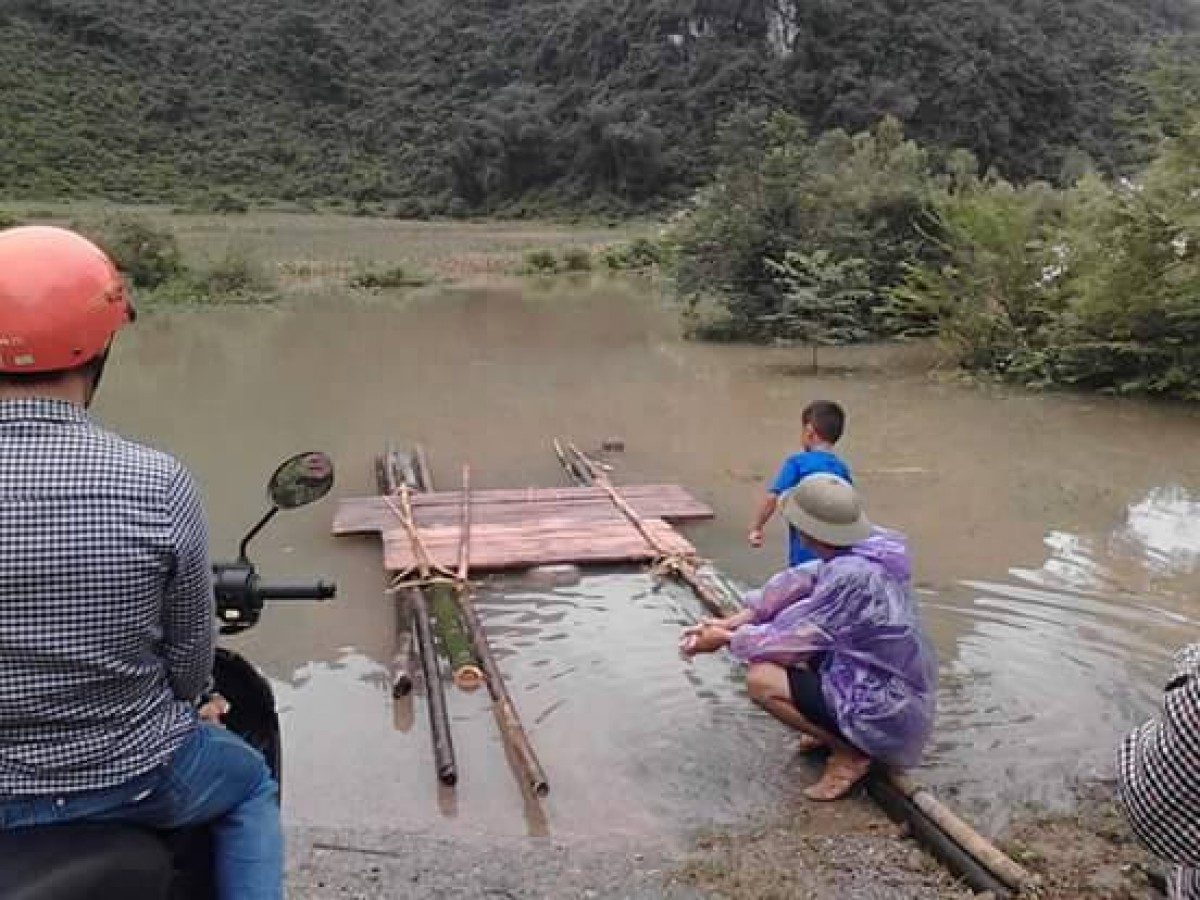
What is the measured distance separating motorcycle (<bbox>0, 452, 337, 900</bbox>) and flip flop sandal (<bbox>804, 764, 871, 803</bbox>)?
8.18 ft

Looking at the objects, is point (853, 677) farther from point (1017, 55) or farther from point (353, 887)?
point (1017, 55)

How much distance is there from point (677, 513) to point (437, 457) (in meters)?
2.99

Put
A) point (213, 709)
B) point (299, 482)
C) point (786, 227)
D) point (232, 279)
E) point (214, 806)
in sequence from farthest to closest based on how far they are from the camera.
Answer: point (232, 279) → point (786, 227) → point (299, 482) → point (213, 709) → point (214, 806)

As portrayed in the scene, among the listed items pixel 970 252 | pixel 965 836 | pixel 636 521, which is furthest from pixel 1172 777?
pixel 970 252

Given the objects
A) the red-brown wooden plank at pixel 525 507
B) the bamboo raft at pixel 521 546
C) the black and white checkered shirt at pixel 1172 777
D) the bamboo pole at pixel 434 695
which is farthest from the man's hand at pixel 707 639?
the red-brown wooden plank at pixel 525 507

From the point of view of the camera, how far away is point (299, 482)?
93.4 inches

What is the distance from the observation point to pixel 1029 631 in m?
6.47

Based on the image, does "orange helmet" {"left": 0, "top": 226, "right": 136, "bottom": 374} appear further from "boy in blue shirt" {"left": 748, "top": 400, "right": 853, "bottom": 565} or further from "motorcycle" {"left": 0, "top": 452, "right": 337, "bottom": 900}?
"boy in blue shirt" {"left": 748, "top": 400, "right": 853, "bottom": 565}

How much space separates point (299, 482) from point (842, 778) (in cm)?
272

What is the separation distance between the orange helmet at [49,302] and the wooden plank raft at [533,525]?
5.35m

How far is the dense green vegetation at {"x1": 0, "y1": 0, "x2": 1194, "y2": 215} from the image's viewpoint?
52.9 metres

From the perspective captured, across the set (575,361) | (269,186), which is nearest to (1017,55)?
(269,186)

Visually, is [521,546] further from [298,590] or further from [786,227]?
[786,227]

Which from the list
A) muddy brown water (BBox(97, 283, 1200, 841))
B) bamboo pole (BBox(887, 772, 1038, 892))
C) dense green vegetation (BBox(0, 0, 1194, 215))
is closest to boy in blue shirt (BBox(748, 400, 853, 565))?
muddy brown water (BBox(97, 283, 1200, 841))
